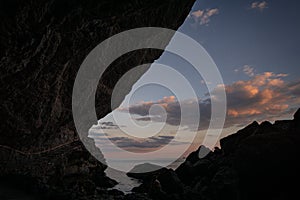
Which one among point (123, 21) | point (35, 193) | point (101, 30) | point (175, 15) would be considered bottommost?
point (35, 193)

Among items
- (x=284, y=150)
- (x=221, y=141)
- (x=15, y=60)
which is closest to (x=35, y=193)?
(x=15, y=60)

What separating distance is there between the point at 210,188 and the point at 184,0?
12.6 metres

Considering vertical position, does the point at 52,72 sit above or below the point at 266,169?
above

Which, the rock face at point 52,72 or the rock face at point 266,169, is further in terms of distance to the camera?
the rock face at point 266,169

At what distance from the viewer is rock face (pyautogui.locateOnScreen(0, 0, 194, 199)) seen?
28.3 feet

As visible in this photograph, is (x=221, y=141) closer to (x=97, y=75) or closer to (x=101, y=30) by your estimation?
(x=97, y=75)

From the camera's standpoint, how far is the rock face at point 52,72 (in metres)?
8.62

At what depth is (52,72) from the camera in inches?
531

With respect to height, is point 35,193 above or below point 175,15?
below

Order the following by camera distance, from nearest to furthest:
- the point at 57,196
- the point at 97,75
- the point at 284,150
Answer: the point at 284,150, the point at 57,196, the point at 97,75

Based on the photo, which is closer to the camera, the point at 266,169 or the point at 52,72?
the point at 266,169

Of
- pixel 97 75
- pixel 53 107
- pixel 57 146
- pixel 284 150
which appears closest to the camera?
pixel 284 150

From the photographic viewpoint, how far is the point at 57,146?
19766mm

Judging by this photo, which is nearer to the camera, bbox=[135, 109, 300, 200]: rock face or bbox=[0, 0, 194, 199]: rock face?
bbox=[0, 0, 194, 199]: rock face
